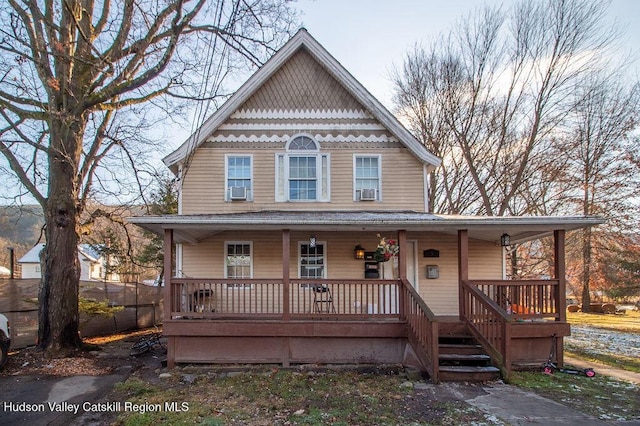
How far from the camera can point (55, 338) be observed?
9516 mm

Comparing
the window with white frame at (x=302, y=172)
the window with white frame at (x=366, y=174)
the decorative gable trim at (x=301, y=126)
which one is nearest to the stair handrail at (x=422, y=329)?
the window with white frame at (x=366, y=174)

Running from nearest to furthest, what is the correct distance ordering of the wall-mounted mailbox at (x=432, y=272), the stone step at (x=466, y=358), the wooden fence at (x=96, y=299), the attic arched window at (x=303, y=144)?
the stone step at (x=466, y=358) → the wooden fence at (x=96, y=299) → the wall-mounted mailbox at (x=432, y=272) → the attic arched window at (x=303, y=144)

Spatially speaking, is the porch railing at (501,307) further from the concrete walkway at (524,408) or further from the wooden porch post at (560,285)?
the concrete walkway at (524,408)

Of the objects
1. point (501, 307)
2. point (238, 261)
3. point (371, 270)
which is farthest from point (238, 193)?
point (501, 307)

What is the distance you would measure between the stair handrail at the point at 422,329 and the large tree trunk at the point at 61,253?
293 inches

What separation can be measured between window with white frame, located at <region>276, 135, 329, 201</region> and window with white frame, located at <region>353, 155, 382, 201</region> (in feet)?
2.60

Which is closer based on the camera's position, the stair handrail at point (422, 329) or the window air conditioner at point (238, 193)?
the stair handrail at point (422, 329)

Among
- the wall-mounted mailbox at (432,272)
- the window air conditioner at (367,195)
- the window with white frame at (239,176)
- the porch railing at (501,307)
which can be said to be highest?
the window with white frame at (239,176)

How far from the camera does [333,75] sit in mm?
11938

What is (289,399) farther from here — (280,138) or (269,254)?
(280,138)

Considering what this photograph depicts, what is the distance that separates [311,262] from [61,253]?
586 cm

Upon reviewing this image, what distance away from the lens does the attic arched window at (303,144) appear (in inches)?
464

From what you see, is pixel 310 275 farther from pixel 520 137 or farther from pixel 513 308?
pixel 520 137

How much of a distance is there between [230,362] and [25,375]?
12.2 ft
